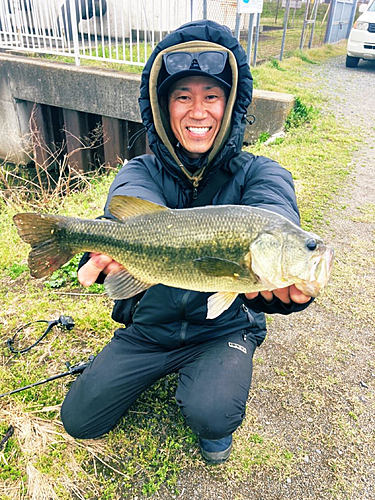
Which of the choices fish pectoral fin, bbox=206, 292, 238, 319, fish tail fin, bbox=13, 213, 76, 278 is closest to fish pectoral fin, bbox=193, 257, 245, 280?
fish pectoral fin, bbox=206, 292, 238, 319

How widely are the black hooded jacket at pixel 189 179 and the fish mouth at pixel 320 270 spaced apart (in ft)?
2.52

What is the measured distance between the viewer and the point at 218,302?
7.27 feet

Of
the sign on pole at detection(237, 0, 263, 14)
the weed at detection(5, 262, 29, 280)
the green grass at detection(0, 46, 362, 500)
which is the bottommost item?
the weed at detection(5, 262, 29, 280)

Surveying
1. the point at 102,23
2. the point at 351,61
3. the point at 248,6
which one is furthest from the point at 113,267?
the point at 351,61

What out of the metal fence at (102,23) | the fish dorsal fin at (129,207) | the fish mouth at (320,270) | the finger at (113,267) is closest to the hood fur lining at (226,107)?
the fish dorsal fin at (129,207)

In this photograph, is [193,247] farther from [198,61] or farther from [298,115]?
[298,115]

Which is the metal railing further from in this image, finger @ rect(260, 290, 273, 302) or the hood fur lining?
finger @ rect(260, 290, 273, 302)

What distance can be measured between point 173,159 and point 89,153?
6952 millimetres

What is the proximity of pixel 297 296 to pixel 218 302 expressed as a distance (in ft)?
1.35

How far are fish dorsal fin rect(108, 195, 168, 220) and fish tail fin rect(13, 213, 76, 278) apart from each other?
0.30 meters

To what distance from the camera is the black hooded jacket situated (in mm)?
2752

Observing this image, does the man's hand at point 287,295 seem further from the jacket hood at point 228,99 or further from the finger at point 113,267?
the jacket hood at point 228,99

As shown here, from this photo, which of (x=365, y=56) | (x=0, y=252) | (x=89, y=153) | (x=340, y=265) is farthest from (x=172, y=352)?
(x=365, y=56)

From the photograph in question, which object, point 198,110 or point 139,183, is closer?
point 139,183
